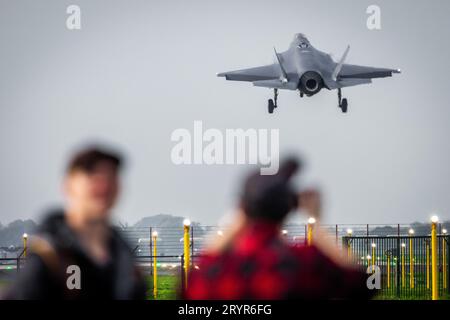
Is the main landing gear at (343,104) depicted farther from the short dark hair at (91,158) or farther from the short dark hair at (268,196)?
the short dark hair at (91,158)

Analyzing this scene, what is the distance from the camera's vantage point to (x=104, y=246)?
3.66 m

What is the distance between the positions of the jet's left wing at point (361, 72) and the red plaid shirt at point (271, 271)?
35.7 feet

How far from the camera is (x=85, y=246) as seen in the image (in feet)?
11.8

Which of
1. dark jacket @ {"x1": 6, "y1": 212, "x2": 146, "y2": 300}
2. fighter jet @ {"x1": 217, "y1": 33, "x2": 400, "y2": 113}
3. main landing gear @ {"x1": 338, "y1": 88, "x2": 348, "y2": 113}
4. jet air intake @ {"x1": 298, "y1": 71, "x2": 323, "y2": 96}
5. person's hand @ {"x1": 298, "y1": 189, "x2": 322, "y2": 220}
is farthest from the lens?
jet air intake @ {"x1": 298, "y1": 71, "x2": 323, "y2": 96}

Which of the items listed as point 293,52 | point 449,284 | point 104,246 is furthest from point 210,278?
point 293,52

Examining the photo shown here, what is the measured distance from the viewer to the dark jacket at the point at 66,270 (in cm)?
352

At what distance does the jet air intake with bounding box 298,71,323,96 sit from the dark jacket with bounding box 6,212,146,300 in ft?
47.5

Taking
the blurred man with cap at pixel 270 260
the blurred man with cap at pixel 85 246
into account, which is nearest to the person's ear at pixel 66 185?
the blurred man with cap at pixel 85 246

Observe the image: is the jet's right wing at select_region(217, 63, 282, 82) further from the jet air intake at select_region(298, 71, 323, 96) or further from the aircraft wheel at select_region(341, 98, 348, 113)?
the aircraft wheel at select_region(341, 98, 348, 113)

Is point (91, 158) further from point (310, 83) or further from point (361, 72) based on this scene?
point (310, 83)

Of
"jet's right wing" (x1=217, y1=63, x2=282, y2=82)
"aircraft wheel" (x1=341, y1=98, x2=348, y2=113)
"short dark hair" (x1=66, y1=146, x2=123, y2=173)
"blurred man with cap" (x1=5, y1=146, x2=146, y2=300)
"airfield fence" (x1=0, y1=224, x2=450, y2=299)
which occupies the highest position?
"jet's right wing" (x1=217, y1=63, x2=282, y2=82)

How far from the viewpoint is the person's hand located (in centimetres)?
411

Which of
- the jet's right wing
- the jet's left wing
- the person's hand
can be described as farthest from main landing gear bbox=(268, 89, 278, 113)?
the person's hand
